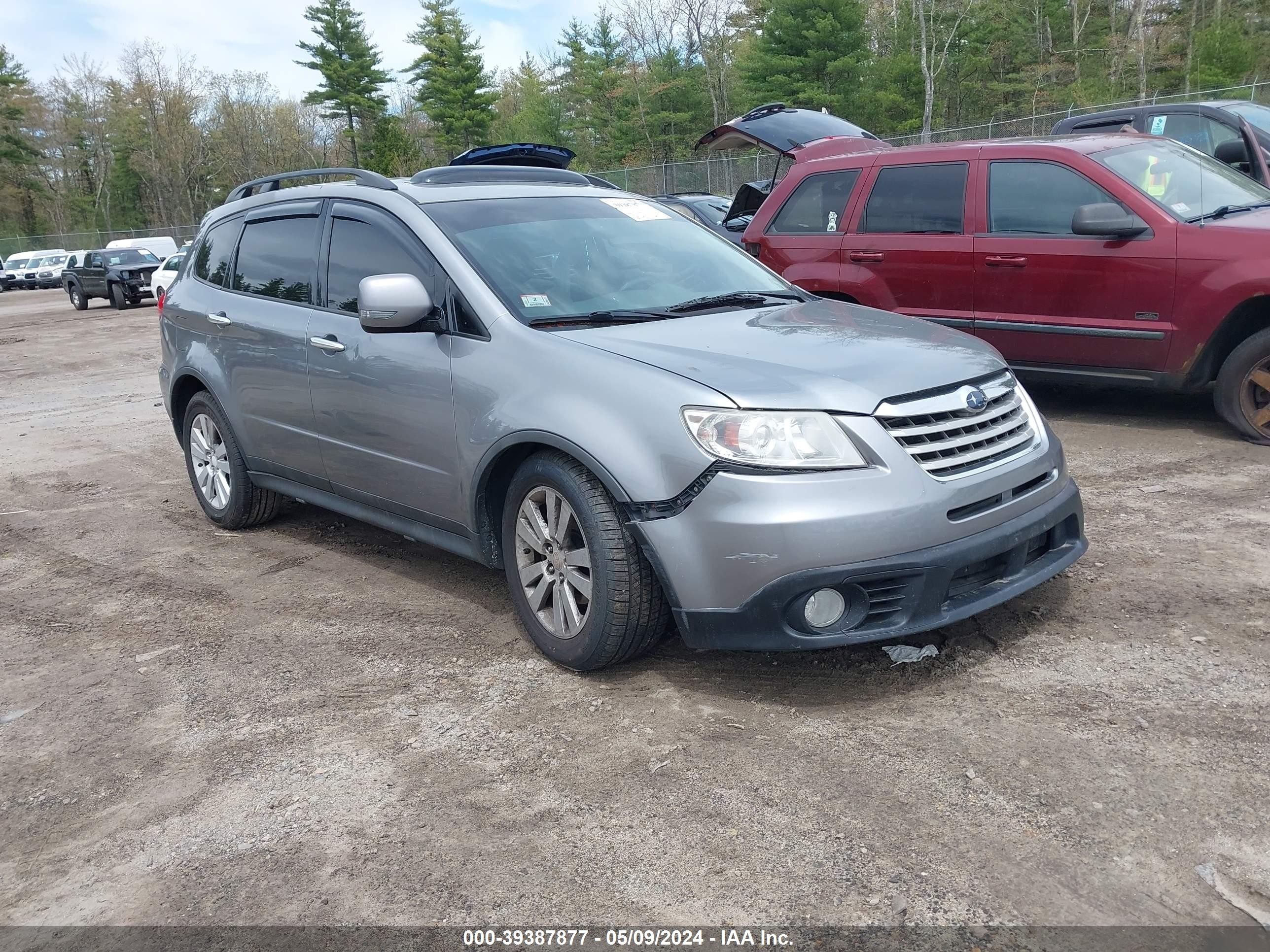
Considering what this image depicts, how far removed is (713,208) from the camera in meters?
15.9

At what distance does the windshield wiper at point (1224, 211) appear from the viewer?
21.0ft

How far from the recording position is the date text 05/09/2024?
239 cm

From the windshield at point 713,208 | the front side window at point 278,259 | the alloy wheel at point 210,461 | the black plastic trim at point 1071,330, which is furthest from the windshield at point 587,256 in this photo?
the windshield at point 713,208

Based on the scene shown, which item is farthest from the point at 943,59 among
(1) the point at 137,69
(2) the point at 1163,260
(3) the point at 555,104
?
(1) the point at 137,69

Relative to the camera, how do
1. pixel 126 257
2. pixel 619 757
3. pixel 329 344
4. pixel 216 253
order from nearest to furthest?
1. pixel 619 757
2. pixel 329 344
3. pixel 216 253
4. pixel 126 257

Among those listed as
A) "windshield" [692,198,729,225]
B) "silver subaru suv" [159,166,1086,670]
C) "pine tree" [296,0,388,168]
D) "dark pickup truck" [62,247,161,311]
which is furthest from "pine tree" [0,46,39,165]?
"silver subaru suv" [159,166,1086,670]

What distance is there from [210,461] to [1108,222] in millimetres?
5346

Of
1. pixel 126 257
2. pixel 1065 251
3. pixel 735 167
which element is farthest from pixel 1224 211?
pixel 126 257

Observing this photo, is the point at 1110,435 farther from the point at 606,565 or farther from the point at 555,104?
the point at 555,104

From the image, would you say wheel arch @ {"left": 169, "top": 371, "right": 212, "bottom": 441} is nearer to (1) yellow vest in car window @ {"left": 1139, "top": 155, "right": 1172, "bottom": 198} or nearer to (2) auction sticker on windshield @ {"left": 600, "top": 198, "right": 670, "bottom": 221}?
(2) auction sticker on windshield @ {"left": 600, "top": 198, "right": 670, "bottom": 221}

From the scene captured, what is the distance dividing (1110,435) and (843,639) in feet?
13.7

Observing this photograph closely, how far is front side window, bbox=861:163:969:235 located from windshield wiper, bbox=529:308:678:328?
3.86 metres

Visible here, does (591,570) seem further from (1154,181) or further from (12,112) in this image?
(12,112)

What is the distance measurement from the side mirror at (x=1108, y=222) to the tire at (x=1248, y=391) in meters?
0.91
